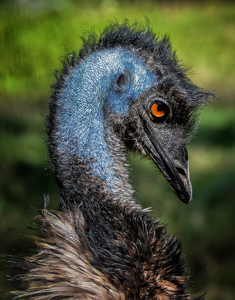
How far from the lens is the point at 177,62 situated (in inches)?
99.1

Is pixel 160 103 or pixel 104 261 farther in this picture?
pixel 160 103

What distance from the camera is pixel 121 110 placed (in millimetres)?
2383

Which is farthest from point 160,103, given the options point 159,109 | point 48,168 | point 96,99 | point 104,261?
point 48,168

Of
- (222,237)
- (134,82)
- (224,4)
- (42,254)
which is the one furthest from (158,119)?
(224,4)

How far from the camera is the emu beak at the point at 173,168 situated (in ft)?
7.66

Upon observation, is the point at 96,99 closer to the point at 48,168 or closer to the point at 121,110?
the point at 121,110

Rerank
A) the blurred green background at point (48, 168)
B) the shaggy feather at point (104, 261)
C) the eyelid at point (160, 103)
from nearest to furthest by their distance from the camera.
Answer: the shaggy feather at point (104, 261), the eyelid at point (160, 103), the blurred green background at point (48, 168)

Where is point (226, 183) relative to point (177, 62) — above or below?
below

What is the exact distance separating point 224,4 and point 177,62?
33.5 feet

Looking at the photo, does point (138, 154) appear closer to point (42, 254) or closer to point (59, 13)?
point (42, 254)

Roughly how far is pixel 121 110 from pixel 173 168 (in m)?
0.42

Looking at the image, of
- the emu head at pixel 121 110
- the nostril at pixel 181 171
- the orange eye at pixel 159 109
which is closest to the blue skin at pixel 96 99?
the emu head at pixel 121 110

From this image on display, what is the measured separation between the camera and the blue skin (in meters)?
2.32

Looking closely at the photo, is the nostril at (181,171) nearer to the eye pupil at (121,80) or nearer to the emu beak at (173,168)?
the emu beak at (173,168)
